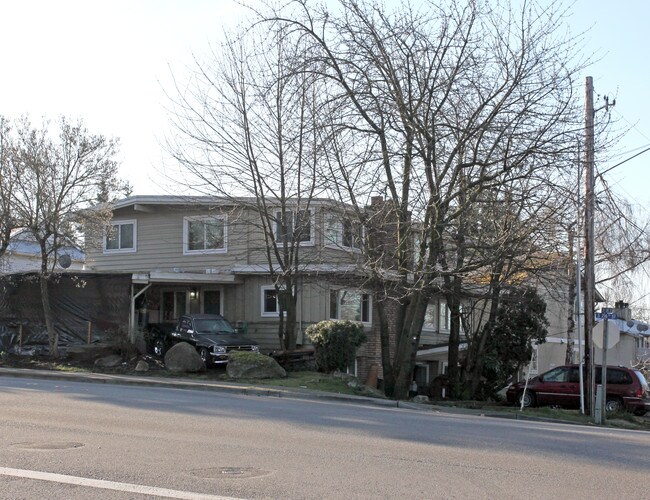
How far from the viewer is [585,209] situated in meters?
20.3

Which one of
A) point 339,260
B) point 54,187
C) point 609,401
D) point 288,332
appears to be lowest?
point 609,401

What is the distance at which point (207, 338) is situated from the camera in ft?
78.6

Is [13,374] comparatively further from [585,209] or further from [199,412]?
[585,209]

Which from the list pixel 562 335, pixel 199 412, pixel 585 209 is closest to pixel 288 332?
pixel 585 209

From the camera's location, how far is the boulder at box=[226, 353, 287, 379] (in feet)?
70.5

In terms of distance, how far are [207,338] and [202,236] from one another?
20.2ft

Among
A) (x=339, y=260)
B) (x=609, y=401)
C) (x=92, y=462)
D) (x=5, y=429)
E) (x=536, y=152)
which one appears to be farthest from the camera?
(x=609, y=401)

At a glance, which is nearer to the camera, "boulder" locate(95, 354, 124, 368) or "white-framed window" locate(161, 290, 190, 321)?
"boulder" locate(95, 354, 124, 368)

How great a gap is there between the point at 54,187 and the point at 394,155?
11.7 m

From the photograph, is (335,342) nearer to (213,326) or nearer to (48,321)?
(213,326)

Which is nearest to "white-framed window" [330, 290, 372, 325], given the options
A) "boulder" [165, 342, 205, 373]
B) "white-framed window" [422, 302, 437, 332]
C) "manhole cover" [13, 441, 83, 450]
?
"white-framed window" [422, 302, 437, 332]

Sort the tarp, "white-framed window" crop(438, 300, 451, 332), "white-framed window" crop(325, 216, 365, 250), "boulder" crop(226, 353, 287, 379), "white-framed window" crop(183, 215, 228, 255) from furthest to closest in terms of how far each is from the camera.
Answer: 1. "white-framed window" crop(438, 300, 451, 332)
2. "white-framed window" crop(183, 215, 228, 255)
3. the tarp
4. "boulder" crop(226, 353, 287, 379)
5. "white-framed window" crop(325, 216, 365, 250)

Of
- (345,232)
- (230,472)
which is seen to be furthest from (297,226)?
(230,472)

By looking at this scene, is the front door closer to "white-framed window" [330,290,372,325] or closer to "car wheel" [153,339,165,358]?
"car wheel" [153,339,165,358]
